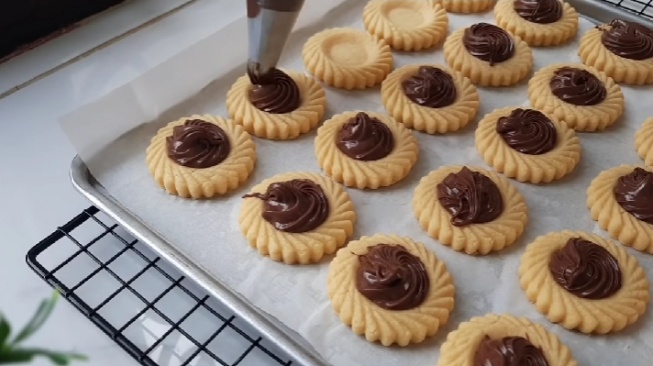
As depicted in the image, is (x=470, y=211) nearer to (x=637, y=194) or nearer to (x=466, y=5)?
(x=637, y=194)

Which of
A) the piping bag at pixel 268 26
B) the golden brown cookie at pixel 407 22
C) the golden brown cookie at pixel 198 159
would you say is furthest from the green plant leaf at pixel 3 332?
the golden brown cookie at pixel 407 22

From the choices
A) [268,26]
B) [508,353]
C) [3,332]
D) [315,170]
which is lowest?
[315,170]

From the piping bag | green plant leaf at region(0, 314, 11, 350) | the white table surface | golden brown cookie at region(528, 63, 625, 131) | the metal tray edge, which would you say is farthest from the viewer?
golden brown cookie at region(528, 63, 625, 131)

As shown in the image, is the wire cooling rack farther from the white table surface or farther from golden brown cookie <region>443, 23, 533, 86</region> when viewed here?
golden brown cookie <region>443, 23, 533, 86</region>

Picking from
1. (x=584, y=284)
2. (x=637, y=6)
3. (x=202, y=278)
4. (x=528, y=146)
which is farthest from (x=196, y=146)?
(x=637, y=6)

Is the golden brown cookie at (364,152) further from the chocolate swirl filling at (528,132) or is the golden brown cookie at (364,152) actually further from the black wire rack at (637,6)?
the black wire rack at (637,6)

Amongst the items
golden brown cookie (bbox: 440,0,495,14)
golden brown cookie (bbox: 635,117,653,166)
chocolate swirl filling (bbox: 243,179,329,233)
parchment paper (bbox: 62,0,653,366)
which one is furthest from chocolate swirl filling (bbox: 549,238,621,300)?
golden brown cookie (bbox: 440,0,495,14)
